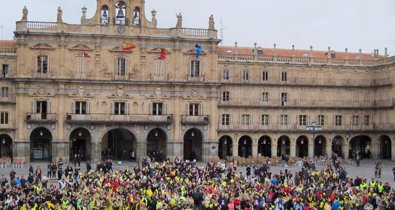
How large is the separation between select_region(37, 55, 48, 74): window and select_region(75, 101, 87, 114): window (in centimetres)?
459

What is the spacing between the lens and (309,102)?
237 ft

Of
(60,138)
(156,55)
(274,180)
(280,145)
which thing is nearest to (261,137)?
(280,145)

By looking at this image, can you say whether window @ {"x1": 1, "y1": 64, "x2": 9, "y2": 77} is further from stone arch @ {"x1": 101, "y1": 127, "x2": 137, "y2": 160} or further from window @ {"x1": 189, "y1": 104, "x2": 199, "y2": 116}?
window @ {"x1": 189, "y1": 104, "x2": 199, "y2": 116}

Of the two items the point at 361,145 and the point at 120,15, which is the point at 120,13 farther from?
the point at 361,145

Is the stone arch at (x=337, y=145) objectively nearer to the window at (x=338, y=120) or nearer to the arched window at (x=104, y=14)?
the window at (x=338, y=120)

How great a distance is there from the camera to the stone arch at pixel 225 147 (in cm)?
Result: 7169

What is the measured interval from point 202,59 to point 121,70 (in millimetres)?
8747

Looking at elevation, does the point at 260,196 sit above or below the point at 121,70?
below

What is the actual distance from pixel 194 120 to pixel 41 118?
15.7 metres

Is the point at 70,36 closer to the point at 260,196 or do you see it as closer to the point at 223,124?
the point at 223,124

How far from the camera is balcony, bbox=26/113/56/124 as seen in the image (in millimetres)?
62438

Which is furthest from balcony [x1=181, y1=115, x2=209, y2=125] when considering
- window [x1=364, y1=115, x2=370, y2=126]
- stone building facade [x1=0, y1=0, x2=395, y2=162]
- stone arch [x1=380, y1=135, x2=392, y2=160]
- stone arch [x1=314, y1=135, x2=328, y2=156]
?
stone arch [x1=380, y1=135, x2=392, y2=160]

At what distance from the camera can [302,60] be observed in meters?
72.1

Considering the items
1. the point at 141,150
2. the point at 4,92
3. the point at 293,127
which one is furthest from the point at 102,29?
the point at 293,127
